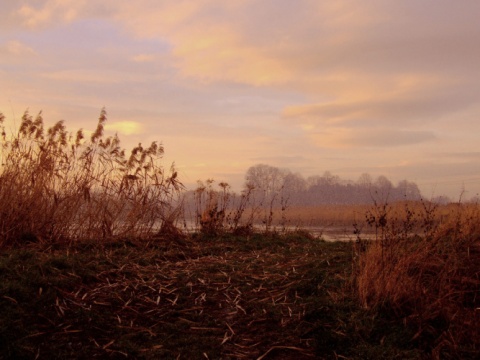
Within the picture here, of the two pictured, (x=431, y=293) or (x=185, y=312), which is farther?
(x=431, y=293)

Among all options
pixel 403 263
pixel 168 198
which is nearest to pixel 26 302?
pixel 403 263

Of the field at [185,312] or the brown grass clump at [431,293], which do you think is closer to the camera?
the field at [185,312]

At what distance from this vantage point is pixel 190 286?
16.2 ft

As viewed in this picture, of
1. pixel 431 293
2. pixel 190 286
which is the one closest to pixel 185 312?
pixel 190 286

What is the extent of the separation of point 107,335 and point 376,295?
2.44 meters

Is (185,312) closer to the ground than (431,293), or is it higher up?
closer to the ground

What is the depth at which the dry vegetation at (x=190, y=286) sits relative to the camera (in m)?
3.61

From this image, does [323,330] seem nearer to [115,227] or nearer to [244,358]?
[244,358]

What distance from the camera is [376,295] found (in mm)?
4191

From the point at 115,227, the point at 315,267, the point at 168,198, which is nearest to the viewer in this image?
the point at 315,267

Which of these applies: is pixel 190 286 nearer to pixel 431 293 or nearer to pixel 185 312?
pixel 185 312

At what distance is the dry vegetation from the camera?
3.61 metres

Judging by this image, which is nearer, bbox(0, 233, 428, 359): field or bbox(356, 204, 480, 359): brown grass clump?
bbox(0, 233, 428, 359): field

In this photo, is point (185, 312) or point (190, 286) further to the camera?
point (190, 286)
